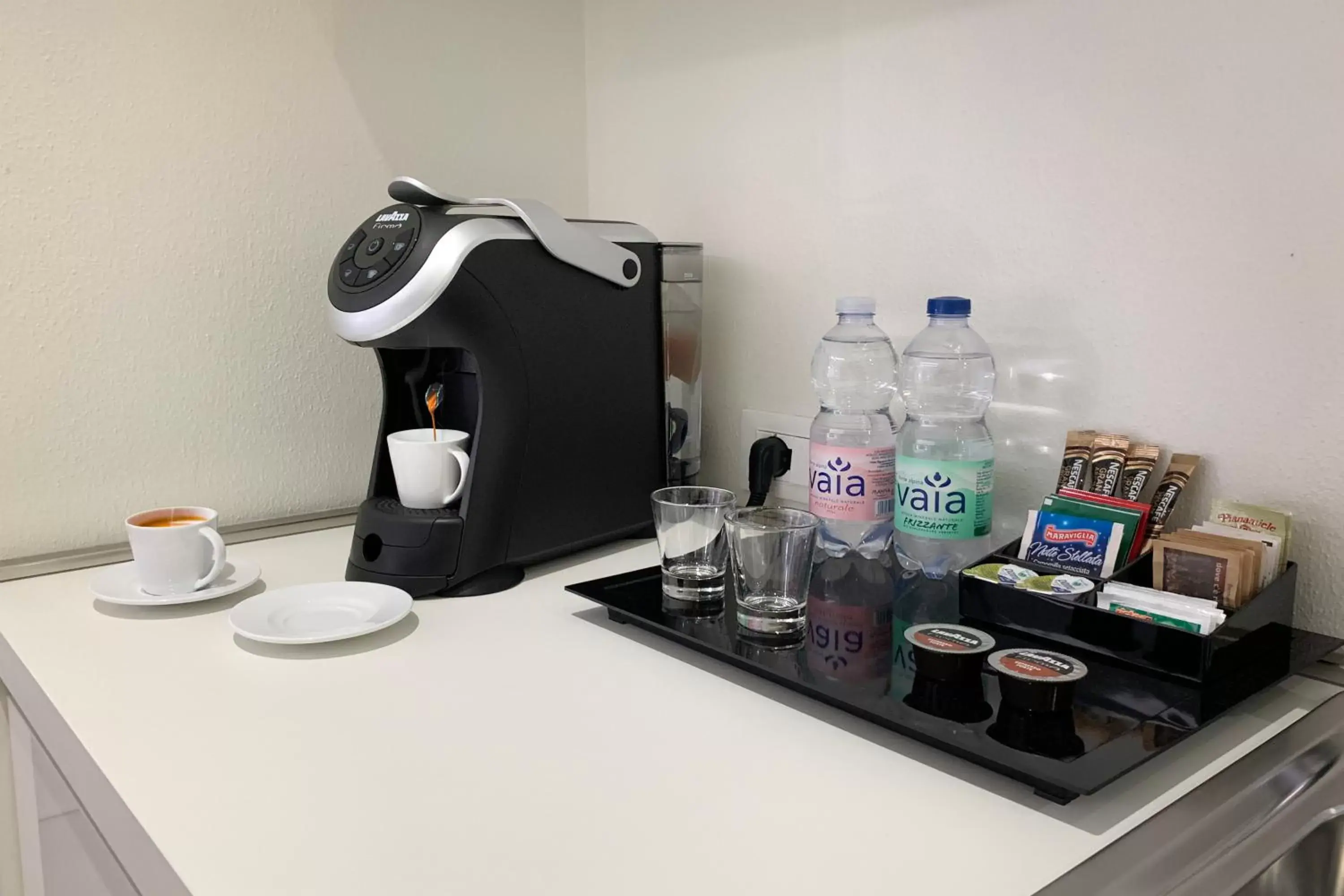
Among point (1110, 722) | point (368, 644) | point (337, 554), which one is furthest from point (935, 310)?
point (337, 554)

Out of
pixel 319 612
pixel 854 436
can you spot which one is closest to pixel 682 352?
pixel 854 436

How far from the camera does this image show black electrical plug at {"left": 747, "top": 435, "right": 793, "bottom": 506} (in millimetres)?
1042

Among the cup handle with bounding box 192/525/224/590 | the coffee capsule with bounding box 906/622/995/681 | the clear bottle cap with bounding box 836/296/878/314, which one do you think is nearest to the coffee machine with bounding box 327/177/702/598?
the cup handle with bounding box 192/525/224/590

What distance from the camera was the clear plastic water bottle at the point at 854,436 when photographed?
872 millimetres

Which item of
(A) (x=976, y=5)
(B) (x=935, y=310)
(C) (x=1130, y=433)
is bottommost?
(C) (x=1130, y=433)

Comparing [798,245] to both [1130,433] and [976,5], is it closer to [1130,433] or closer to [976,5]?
[976,5]

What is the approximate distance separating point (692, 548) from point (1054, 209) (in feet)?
1.38

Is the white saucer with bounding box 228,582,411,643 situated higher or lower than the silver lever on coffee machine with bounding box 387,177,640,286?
lower

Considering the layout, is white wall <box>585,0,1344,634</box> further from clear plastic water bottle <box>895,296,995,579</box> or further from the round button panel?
the round button panel

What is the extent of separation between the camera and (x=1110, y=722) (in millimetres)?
591

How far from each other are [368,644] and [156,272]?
50 centimetres

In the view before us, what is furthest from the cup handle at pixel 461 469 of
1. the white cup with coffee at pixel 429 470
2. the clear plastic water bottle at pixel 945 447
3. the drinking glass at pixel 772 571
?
the clear plastic water bottle at pixel 945 447

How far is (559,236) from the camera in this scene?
3.04 feet

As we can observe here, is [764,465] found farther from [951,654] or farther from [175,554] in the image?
[175,554]
